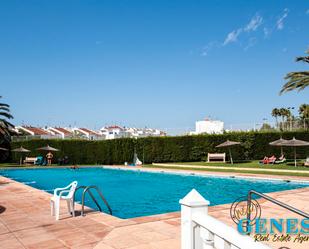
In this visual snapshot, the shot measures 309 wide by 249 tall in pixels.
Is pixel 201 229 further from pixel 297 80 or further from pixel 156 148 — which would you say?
pixel 156 148

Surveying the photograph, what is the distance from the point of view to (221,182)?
17.0m

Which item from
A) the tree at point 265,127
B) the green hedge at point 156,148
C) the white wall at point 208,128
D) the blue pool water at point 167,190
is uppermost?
the white wall at point 208,128

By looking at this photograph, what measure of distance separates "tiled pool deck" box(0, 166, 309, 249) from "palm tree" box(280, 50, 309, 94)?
1574cm

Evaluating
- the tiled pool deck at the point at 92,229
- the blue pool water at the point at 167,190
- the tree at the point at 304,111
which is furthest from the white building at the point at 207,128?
the tiled pool deck at the point at 92,229

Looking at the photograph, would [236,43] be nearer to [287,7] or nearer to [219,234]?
[287,7]

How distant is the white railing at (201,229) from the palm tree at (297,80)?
69.9 feet

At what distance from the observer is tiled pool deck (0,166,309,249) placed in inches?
219

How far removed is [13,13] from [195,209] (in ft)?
59.4

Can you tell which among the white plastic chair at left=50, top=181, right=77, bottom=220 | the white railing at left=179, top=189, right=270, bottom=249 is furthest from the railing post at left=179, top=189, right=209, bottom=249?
the white plastic chair at left=50, top=181, right=77, bottom=220

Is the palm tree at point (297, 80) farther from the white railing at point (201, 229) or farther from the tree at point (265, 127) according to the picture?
the white railing at point (201, 229)

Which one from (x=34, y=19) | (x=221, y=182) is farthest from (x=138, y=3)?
(x=221, y=182)

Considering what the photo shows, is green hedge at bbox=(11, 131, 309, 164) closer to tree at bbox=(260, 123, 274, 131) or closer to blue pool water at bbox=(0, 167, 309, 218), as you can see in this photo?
tree at bbox=(260, 123, 274, 131)

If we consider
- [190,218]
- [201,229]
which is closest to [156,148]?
[190,218]

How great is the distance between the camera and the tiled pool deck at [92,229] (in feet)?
18.3
